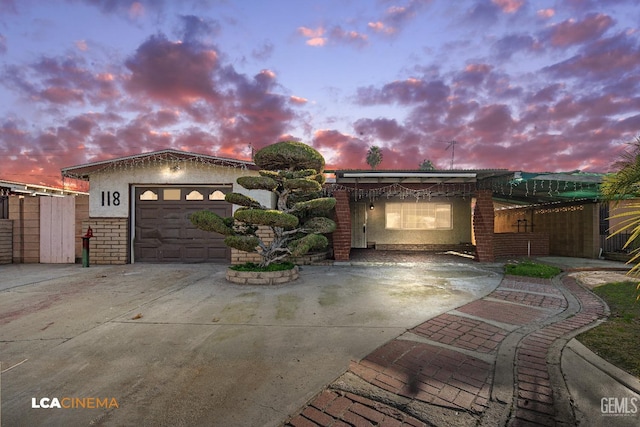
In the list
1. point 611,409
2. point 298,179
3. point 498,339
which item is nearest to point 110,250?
point 298,179

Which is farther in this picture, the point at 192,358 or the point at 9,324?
the point at 9,324

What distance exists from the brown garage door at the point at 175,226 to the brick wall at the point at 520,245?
1060cm

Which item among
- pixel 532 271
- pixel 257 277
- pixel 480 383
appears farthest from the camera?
pixel 532 271

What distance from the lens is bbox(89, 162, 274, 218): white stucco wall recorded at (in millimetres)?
9484

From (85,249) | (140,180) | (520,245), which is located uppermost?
(140,180)

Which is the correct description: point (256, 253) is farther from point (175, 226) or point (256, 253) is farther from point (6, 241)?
point (6, 241)

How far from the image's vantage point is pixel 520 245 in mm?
12266

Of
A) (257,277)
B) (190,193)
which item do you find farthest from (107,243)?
(257,277)

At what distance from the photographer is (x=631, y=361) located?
2861 millimetres

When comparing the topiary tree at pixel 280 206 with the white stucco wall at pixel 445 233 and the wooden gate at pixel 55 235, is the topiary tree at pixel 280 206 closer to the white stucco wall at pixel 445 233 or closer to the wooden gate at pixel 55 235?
the wooden gate at pixel 55 235

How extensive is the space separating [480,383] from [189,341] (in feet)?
9.90

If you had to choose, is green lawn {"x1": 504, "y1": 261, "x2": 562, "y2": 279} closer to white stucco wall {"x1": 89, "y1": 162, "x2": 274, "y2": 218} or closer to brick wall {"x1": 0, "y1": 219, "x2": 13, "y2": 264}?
white stucco wall {"x1": 89, "y1": 162, "x2": 274, "y2": 218}

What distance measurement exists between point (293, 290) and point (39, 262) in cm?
947

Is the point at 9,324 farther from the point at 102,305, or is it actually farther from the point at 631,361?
the point at 631,361
